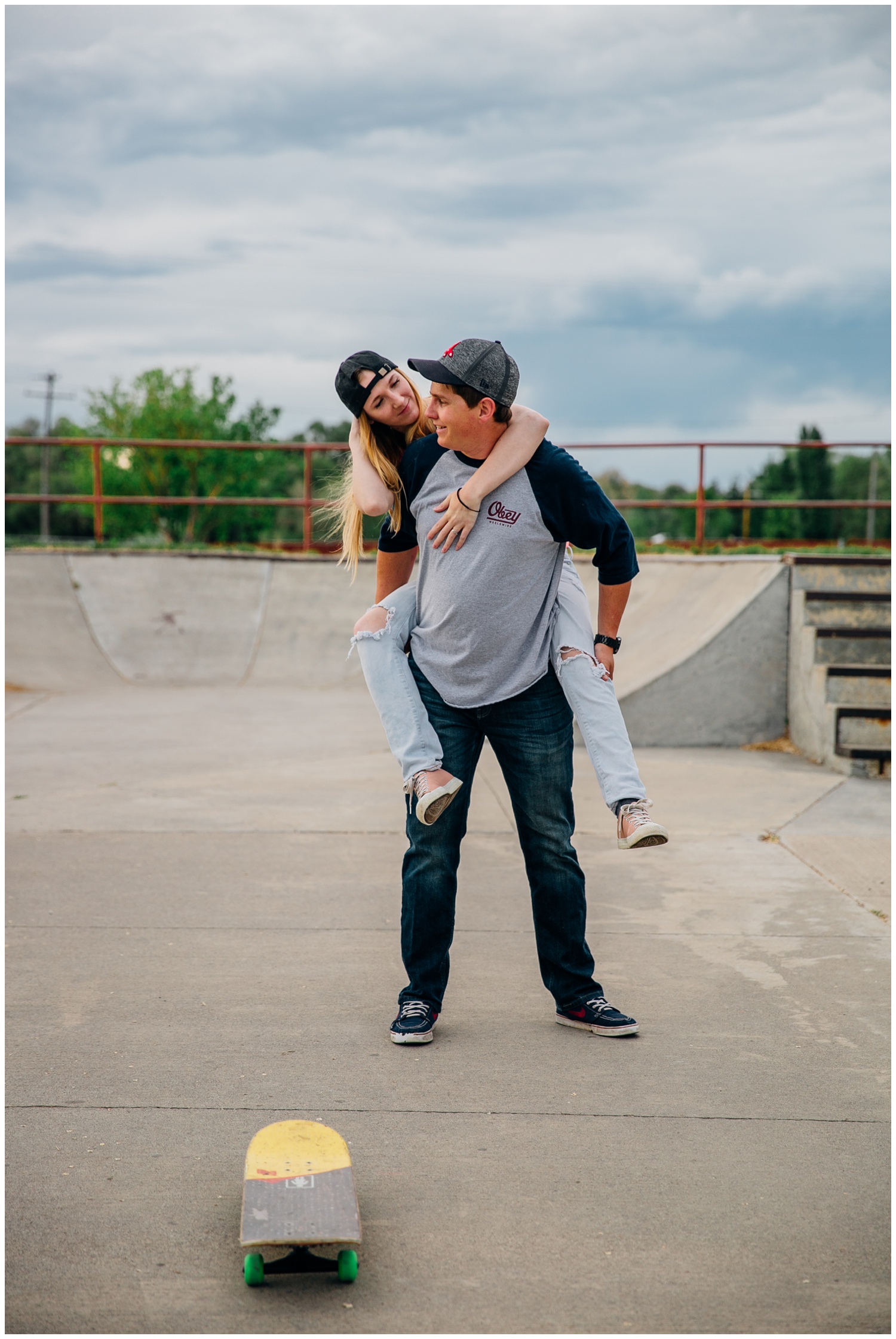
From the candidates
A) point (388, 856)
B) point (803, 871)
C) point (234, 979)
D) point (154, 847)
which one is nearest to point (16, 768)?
point (154, 847)

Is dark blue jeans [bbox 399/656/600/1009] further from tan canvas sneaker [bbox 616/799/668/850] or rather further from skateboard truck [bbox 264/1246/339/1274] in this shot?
skateboard truck [bbox 264/1246/339/1274]

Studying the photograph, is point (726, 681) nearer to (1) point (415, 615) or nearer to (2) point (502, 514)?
(1) point (415, 615)

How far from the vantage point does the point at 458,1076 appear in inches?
124

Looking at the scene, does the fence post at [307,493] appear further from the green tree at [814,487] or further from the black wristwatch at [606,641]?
the green tree at [814,487]

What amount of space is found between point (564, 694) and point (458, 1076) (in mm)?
1117

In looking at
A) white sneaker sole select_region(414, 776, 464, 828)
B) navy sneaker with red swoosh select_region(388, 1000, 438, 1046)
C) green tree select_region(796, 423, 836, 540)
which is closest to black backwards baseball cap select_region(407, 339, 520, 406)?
white sneaker sole select_region(414, 776, 464, 828)

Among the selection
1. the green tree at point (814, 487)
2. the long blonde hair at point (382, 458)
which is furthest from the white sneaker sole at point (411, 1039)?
the green tree at point (814, 487)

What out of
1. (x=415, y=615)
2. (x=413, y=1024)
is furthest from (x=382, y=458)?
(x=413, y=1024)

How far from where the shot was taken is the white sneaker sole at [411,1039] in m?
3.35

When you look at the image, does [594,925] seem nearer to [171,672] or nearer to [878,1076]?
[878,1076]

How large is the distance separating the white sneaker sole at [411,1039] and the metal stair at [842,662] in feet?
16.6

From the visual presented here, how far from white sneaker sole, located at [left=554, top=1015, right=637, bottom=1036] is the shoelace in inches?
28.2

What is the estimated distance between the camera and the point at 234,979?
12.7 feet

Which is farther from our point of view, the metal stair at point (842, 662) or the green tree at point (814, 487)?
the green tree at point (814, 487)
